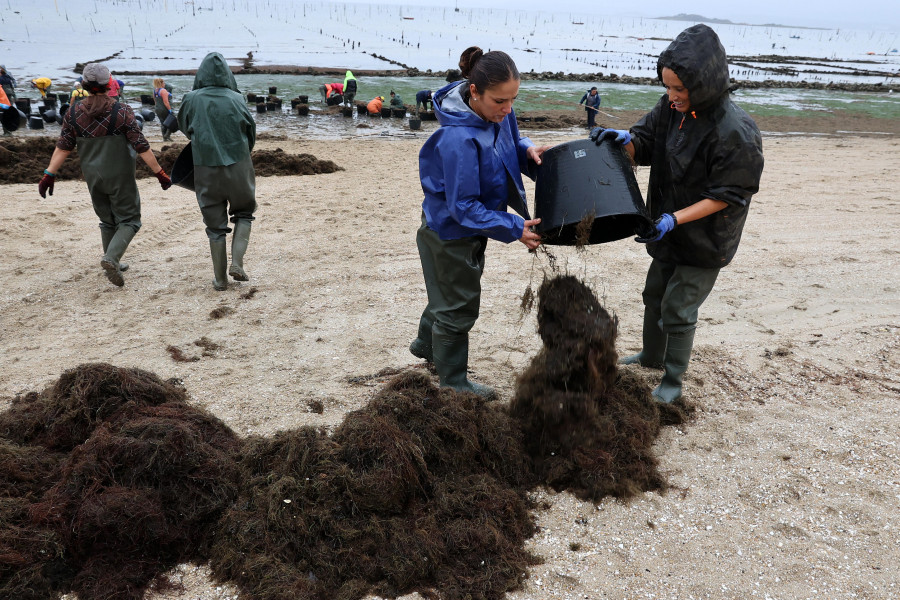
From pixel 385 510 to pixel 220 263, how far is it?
3255 mm

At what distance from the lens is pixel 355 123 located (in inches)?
597

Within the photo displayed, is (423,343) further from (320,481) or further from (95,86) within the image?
(95,86)

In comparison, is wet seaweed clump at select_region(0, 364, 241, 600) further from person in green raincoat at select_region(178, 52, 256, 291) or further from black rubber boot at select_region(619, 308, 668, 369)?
black rubber boot at select_region(619, 308, 668, 369)

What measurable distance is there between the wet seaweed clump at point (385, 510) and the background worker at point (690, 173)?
4.05 ft

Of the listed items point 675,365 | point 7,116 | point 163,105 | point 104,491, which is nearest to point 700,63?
point 675,365

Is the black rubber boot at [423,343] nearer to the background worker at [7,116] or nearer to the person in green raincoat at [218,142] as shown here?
the person in green raincoat at [218,142]

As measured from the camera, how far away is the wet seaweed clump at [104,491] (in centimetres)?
214

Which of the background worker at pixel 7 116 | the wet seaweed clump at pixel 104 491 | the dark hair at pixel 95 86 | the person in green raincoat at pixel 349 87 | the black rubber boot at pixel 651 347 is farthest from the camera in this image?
the person in green raincoat at pixel 349 87

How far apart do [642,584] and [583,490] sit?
0.51 metres

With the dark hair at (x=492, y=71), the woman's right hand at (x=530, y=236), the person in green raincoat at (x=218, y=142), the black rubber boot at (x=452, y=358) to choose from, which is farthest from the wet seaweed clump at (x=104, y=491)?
the person in green raincoat at (x=218, y=142)

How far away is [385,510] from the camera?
242 cm

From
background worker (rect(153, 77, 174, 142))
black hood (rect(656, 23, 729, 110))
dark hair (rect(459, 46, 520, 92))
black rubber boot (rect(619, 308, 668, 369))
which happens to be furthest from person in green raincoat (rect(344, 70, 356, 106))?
black hood (rect(656, 23, 729, 110))

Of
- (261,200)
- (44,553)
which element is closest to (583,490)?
(44,553)

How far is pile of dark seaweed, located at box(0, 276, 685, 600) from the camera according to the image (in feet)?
7.18
